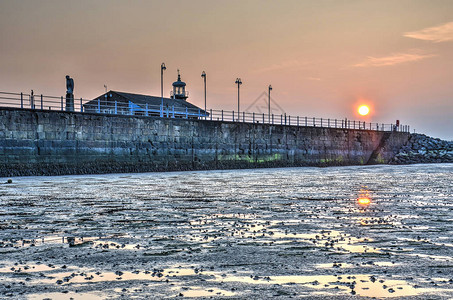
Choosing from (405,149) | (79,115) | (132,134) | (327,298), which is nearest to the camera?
(327,298)

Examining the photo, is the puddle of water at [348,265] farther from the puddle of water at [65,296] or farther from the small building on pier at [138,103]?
the small building on pier at [138,103]

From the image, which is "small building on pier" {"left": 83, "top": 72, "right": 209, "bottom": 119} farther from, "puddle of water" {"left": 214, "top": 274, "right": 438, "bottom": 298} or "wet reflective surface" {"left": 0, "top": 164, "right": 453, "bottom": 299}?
"puddle of water" {"left": 214, "top": 274, "right": 438, "bottom": 298}

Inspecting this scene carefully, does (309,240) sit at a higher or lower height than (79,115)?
lower

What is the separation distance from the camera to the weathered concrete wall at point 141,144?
80.0ft

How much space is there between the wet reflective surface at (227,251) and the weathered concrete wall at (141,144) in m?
14.4

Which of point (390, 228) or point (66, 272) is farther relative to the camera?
point (390, 228)

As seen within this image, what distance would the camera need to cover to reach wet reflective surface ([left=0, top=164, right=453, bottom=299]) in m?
4.38

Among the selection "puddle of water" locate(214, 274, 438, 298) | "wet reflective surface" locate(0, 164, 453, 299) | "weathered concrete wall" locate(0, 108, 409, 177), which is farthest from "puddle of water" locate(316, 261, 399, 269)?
"weathered concrete wall" locate(0, 108, 409, 177)

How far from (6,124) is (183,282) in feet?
71.5

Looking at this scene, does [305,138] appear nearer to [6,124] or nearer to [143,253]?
[6,124]

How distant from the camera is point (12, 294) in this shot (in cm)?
422

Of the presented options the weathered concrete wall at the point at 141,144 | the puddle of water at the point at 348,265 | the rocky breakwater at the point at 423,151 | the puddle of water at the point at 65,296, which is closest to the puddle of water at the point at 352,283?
the puddle of water at the point at 348,265

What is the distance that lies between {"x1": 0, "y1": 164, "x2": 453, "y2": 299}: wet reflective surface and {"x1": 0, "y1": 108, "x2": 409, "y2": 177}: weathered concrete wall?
14394mm

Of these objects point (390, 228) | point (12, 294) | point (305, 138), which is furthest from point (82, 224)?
point (305, 138)
